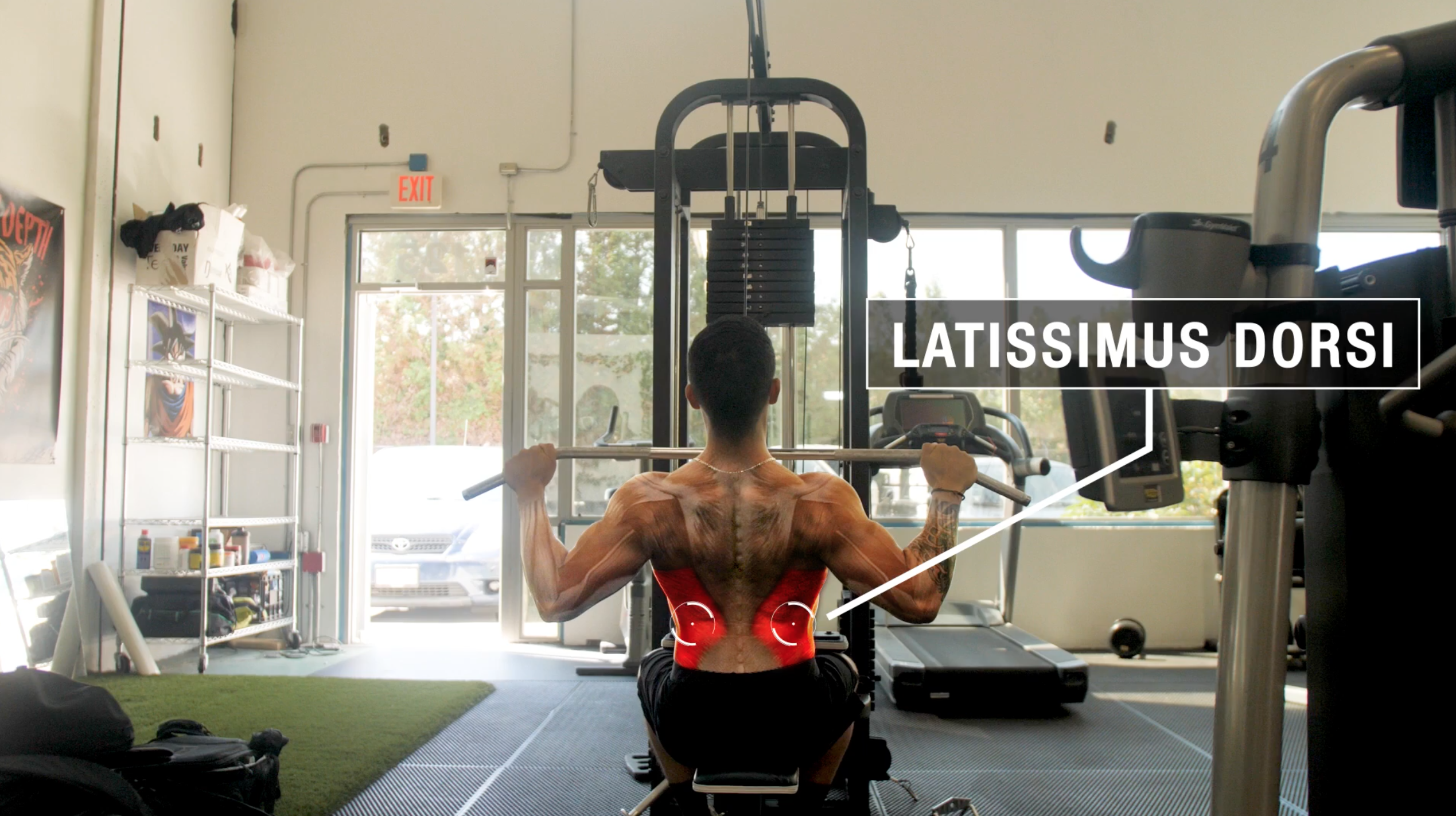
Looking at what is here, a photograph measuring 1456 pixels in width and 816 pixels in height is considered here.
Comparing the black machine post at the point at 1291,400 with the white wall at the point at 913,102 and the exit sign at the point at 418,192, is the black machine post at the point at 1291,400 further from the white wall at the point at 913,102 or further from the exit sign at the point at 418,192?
the exit sign at the point at 418,192

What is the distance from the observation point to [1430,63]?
61.1 inches

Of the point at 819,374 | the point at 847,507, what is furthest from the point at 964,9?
the point at 847,507

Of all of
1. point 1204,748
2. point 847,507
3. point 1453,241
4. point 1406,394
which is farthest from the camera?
point 1204,748

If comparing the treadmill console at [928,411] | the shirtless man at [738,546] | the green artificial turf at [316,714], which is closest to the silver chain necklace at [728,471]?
the shirtless man at [738,546]

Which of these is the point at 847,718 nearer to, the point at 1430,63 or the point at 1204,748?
the point at 1430,63

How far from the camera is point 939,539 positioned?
1.77 meters

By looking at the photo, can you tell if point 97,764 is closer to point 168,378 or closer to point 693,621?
point 693,621

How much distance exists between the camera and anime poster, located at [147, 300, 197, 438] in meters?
5.07

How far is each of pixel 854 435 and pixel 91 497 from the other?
12.7 feet

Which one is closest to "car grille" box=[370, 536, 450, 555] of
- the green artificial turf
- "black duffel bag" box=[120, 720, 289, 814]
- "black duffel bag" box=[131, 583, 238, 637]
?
"black duffel bag" box=[131, 583, 238, 637]

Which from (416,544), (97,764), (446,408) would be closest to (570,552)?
(97,764)

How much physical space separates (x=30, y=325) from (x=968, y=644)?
177 inches

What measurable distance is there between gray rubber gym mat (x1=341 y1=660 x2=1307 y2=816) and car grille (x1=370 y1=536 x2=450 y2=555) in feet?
6.86

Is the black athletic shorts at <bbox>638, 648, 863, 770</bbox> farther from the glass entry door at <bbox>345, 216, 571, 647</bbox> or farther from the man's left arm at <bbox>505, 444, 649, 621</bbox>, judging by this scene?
the glass entry door at <bbox>345, 216, 571, 647</bbox>
